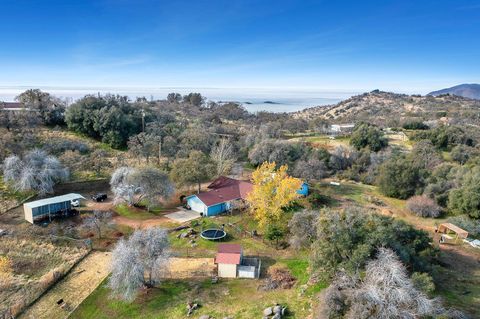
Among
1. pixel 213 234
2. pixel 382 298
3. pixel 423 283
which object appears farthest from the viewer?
pixel 213 234

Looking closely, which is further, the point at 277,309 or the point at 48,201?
the point at 48,201

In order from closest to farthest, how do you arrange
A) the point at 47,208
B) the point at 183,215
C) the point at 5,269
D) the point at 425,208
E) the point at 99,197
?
the point at 5,269 → the point at 47,208 → the point at 183,215 → the point at 99,197 → the point at 425,208

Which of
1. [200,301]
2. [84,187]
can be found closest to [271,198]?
[200,301]

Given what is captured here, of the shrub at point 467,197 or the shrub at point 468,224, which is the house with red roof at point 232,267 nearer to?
the shrub at point 468,224

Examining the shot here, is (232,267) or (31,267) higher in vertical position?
(232,267)

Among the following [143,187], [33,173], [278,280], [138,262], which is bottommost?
[278,280]

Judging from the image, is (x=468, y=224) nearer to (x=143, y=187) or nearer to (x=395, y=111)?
(x=143, y=187)

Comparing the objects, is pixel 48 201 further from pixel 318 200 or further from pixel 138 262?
pixel 318 200
